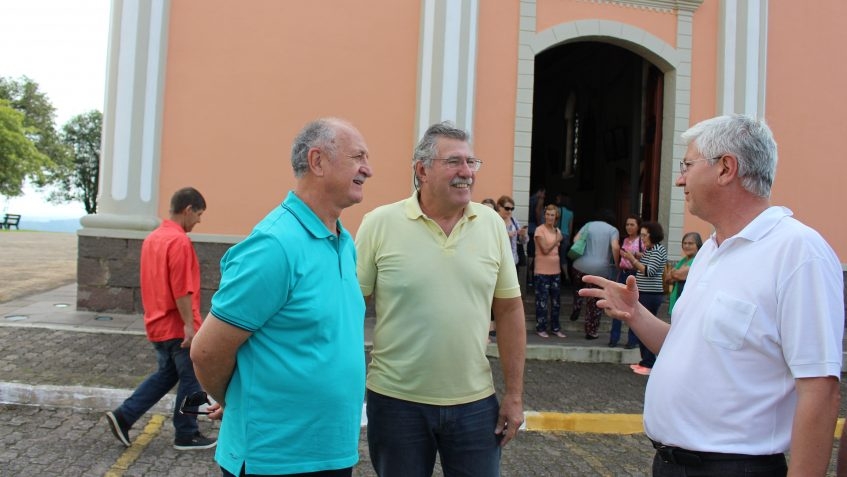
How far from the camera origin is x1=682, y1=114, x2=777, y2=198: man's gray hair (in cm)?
197

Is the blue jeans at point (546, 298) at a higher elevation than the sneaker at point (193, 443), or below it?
higher

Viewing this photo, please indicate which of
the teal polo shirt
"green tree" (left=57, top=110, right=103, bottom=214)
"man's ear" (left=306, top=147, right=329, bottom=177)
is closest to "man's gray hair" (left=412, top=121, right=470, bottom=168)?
"man's ear" (left=306, top=147, right=329, bottom=177)

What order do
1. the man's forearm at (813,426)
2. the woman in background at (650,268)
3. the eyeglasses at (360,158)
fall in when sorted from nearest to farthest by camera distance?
the man's forearm at (813,426)
the eyeglasses at (360,158)
the woman in background at (650,268)

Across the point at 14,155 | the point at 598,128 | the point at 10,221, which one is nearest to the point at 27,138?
the point at 14,155

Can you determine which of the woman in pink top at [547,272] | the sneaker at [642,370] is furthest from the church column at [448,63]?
the sneaker at [642,370]

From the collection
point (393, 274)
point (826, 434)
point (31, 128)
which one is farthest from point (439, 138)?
point (31, 128)

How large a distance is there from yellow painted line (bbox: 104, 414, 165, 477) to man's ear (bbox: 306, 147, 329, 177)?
2960 mm

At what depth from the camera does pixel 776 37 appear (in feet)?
34.8

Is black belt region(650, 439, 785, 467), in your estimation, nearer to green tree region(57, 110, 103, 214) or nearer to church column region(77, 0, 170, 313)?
church column region(77, 0, 170, 313)

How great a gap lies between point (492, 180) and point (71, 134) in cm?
6296

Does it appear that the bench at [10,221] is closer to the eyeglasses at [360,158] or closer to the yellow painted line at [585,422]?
the yellow painted line at [585,422]

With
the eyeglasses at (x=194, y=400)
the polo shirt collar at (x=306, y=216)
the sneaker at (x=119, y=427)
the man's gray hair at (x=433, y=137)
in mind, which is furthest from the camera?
the sneaker at (x=119, y=427)

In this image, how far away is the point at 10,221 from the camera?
149 ft

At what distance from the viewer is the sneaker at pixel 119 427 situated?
4.58m
